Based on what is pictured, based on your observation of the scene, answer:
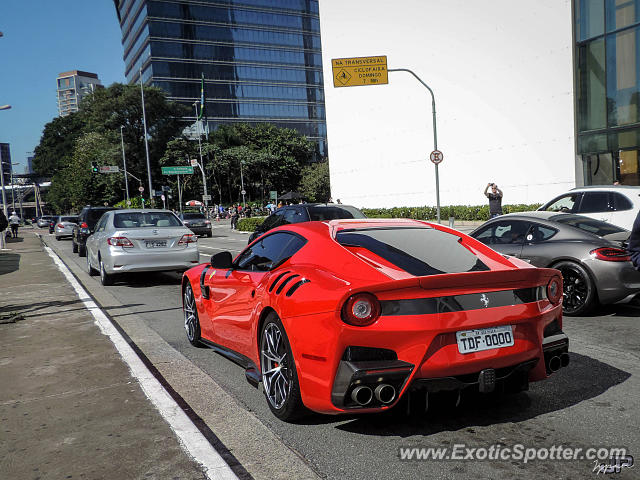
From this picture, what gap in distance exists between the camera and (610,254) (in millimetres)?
6977

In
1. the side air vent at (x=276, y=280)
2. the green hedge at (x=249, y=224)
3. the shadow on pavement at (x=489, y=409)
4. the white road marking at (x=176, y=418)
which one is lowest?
the green hedge at (x=249, y=224)

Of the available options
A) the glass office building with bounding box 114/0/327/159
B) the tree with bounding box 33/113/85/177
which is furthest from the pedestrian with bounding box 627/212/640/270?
the tree with bounding box 33/113/85/177

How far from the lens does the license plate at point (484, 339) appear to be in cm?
338

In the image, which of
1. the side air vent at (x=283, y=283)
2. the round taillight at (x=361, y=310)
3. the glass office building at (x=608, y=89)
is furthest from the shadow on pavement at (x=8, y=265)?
the glass office building at (x=608, y=89)

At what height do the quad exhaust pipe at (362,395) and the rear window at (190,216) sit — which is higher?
the rear window at (190,216)

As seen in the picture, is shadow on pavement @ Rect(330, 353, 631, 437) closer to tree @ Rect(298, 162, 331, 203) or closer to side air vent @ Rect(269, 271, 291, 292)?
side air vent @ Rect(269, 271, 291, 292)

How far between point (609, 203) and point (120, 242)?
9.67 m

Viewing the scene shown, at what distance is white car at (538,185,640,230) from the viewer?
10625 millimetres

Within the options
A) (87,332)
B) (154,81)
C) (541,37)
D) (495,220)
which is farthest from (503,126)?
(154,81)

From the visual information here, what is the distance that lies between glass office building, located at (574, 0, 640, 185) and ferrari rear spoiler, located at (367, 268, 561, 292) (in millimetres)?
22579

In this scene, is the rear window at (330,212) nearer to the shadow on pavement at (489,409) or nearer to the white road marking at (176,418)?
the white road marking at (176,418)

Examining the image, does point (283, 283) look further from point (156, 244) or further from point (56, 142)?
point (56, 142)

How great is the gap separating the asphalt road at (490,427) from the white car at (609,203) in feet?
20.1

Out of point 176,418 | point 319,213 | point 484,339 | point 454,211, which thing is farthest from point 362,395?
point 454,211
